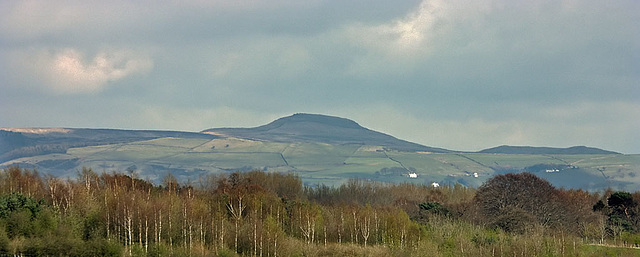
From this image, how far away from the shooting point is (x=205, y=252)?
8506 centimetres

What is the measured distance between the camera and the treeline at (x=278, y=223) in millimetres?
84562

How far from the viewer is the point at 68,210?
91.4 meters

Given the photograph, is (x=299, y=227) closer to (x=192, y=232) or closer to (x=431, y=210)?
(x=192, y=232)

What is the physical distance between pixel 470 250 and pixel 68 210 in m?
45.5

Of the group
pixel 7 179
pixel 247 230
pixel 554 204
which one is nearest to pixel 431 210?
pixel 554 204

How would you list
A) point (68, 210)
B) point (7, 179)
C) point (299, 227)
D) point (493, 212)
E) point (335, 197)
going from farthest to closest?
1. point (335, 197)
2. point (493, 212)
3. point (7, 179)
4. point (299, 227)
5. point (68, 210)

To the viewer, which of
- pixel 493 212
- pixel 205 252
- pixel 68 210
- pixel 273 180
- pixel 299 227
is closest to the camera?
pixel 205 252

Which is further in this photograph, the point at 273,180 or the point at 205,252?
the point at 273,180

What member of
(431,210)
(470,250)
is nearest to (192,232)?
(470,250)

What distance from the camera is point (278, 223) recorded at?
328 ft

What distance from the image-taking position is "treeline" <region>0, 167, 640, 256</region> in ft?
277

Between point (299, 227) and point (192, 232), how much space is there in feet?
57.5

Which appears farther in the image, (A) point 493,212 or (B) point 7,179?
(A) point 493,212

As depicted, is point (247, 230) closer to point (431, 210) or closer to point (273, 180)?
Result: point (431, 210)
